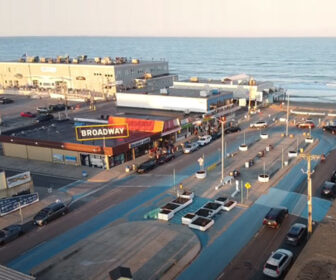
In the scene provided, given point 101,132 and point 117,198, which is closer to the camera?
point 117,198

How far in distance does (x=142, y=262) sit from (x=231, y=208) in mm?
11600

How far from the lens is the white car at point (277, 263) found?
81.5ft

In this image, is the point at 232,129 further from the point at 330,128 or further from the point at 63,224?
the point at 63,224

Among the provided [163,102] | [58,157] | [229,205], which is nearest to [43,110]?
[163,102]

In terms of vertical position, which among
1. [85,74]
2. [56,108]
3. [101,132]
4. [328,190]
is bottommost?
[328,190]

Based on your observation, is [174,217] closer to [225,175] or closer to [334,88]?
[225,175]

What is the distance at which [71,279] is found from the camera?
25.8 meters

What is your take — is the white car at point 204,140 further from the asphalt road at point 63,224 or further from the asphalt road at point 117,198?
the asphalt road at point 63,224

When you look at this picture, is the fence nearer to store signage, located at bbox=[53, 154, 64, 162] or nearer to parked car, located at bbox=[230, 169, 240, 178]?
store signage, located at bbox=[53, 154, 64, 162]

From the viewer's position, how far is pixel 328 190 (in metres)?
37.8

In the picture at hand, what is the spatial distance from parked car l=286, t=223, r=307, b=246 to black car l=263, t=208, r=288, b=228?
5.47ft

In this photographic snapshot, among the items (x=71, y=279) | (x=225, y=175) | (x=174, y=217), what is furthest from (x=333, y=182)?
(x=71, y=279)

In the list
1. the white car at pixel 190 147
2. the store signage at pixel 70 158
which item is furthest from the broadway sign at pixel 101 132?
the white car at pixel 190 147

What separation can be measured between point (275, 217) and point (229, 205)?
199 inches
